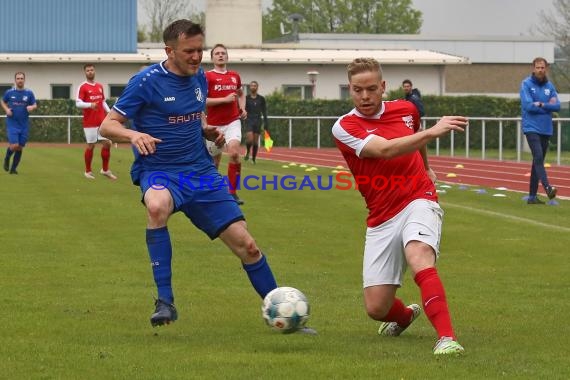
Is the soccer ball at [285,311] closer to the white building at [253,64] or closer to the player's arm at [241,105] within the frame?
the player's arm at [241,105]

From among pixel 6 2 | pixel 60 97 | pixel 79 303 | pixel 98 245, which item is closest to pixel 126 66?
pixel 60 97

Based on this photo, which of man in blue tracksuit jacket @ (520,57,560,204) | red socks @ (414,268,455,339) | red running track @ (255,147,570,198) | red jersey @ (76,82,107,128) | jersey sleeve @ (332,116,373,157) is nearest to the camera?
red socks @ (414,268,455,339)

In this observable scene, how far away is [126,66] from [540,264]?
4311 cm

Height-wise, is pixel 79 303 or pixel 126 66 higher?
pixel 126 66

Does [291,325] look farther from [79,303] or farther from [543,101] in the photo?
[543,101]

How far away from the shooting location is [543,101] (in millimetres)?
18344

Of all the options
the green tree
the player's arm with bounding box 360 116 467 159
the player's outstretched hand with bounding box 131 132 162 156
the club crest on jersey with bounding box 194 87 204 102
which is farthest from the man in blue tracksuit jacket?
the green tree

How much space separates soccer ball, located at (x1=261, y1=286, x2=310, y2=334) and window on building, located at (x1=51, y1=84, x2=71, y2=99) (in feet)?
152

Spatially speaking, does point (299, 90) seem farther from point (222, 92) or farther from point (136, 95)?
point (136, 95)

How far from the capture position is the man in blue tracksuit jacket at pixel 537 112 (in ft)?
59.0

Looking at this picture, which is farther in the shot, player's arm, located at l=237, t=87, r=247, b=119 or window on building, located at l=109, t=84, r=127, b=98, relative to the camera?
window on building, located at l=109, t=84, r=127, b=98

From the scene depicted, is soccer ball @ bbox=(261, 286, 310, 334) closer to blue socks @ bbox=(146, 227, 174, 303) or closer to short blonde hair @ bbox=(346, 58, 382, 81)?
blue socks @ bbox=(146, 227, 174, 303)

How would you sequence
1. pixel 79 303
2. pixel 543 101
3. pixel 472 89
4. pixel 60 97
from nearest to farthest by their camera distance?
pixel 79 303
pixel 543 101
pixel 60 97
pixel 472 89

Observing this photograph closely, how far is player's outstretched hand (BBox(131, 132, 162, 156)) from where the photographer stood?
773cm
